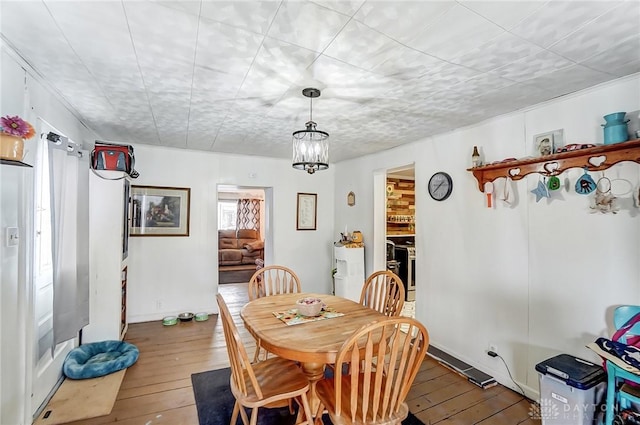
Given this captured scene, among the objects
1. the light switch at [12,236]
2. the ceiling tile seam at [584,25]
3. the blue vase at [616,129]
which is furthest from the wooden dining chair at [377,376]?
the light switch at [12,236]

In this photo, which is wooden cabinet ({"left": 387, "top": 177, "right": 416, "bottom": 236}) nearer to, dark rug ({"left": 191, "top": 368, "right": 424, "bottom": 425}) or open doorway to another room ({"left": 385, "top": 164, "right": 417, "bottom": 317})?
open doorway to another room ({"left": 385, "top": 164, "right": 417, "bottom": 317})

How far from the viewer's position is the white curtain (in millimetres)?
2312

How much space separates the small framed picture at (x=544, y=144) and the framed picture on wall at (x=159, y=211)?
4.22m

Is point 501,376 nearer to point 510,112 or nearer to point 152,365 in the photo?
point 510,112

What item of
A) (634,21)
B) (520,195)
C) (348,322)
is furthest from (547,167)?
(348,322)

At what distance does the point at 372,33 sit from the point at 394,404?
1931mm

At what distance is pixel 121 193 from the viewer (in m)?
3.36

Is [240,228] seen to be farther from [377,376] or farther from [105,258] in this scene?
[377,376]

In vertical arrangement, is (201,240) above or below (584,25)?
below

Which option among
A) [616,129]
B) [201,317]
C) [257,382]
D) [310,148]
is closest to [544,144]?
[616,129]

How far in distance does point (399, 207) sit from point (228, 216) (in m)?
6.12

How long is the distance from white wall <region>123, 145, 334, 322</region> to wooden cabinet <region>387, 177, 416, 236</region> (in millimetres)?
1401

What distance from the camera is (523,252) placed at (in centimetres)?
259

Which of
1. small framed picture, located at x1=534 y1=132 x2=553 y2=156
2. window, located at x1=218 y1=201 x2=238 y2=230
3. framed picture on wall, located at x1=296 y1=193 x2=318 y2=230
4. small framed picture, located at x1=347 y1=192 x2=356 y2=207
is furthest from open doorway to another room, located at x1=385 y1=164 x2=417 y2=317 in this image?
window, located at x1=218 y1=201 x2=238 y2=230
